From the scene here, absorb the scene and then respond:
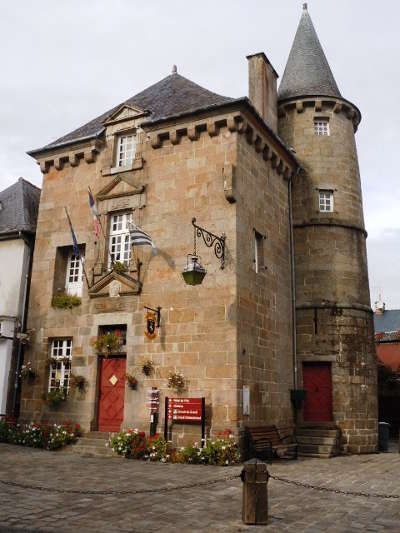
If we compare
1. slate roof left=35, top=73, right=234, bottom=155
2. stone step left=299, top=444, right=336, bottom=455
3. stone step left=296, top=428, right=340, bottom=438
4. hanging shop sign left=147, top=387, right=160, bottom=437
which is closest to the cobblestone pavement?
hanging shop sign left=147, top=387, right=160, bottom=437

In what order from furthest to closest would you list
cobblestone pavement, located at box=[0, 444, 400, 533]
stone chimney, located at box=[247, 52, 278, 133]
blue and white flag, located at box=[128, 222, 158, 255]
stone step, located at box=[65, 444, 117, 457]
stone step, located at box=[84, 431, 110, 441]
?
stone chimney, located at box=[247, 52, 278, 133], stone step, located at box=[84, 431, 110, 441], blue and white flag, located at box=[128, 222, 158, 255], stone step, located at box=[65, 444, 117, 457], cobblestone pavement, located at box=[0, 444, 400, 533]

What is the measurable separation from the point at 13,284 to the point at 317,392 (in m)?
9.31

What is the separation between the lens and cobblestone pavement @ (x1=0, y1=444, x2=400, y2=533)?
610 centimetres

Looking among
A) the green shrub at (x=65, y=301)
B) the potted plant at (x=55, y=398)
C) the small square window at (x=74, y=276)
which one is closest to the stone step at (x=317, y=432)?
the potted plant at (x=55, y=398)

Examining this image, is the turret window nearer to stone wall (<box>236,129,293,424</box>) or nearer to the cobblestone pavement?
stone wall (<box>236,129,293,424</box>)

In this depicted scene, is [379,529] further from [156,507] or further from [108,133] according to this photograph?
[108,133]

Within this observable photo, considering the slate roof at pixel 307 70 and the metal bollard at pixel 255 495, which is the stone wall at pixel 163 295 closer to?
the metal bollard at pixel 255 495

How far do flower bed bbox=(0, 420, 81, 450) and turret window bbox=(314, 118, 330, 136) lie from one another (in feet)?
37.7

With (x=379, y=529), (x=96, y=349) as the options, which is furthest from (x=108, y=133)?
(x=379, y=529)

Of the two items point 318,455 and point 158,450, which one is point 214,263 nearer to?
point 158,450

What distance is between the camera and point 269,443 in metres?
12.1

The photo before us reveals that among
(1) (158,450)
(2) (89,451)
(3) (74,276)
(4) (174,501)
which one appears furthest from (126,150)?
(4) (174,501)

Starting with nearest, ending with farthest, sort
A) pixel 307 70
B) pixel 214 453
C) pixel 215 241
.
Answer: pixel 214 453 → pixel 215 241 → pixel 307 70

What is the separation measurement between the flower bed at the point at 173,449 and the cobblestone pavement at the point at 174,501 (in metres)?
0.48
